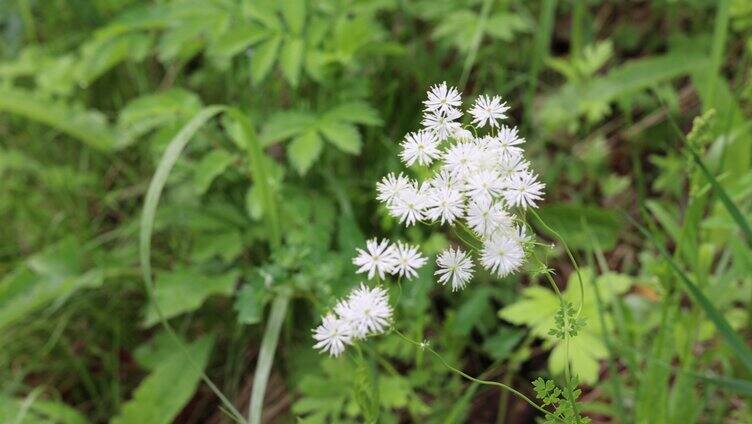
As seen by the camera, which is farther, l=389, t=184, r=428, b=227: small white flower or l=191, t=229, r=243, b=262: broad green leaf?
l=191, t=229, r=243, b=262: broad green leaf

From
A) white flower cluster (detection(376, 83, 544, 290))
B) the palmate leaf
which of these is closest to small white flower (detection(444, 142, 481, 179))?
white flower cluster (detection(376, 83, 544, 290))

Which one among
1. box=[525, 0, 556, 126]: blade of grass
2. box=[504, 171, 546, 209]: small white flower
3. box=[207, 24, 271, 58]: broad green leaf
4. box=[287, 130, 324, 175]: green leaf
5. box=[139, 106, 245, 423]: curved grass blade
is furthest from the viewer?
box=[525, 0, 556, 126]: blade of grass

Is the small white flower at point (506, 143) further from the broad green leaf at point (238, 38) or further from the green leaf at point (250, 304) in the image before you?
the broad green leaf at point (238, 38)

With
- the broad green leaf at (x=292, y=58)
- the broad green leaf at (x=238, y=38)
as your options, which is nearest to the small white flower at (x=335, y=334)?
the broad green leaf at (x=292, y=58)

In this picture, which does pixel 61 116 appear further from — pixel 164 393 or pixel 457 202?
pixel 457 202

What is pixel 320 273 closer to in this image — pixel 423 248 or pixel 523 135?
pixel 423 248

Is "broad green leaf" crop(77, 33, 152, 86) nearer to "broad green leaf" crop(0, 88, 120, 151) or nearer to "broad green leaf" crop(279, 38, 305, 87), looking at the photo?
"broad green leaf" crop(0, 88, 120, 151)
